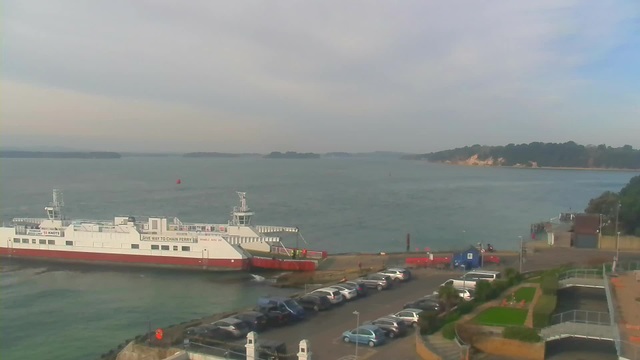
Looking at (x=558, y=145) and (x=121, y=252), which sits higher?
(x=558, y=145)

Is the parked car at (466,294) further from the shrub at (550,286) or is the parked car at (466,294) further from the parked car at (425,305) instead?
the shrub at (550,286)

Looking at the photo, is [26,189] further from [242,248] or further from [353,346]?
[353,346]

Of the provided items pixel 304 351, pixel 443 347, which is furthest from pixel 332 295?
pixel 304 351

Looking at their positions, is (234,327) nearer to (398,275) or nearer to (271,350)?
(271,350)

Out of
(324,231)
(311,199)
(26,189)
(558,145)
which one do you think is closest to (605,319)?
(324,231)

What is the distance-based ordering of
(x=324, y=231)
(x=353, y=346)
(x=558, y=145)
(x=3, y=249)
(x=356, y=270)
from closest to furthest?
1. (x=353, y=346)
2. (x=356, y=270)
3. (x=3, y=249)
4. (x=324, y=231)
5. (x=558, y=145)
